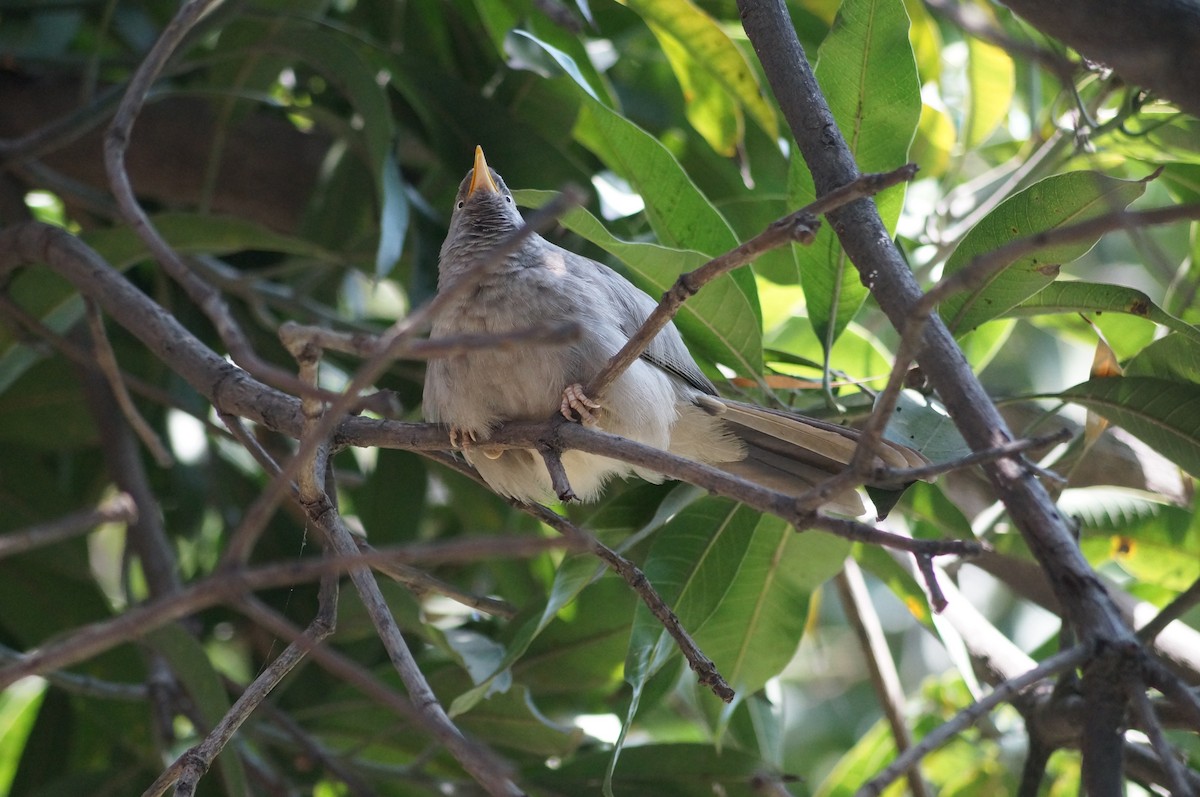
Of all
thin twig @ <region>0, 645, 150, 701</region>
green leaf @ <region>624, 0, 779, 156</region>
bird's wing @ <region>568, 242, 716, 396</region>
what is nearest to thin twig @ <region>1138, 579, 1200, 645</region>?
bird's wing @ <region>568, 242, 716, 396</region>

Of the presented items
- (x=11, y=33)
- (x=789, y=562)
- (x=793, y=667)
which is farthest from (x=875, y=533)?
(x=793, y=667)

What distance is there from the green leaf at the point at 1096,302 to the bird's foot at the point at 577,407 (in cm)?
90

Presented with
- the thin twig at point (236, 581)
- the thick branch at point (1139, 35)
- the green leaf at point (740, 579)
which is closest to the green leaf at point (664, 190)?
the green leaf at point (740, 579)

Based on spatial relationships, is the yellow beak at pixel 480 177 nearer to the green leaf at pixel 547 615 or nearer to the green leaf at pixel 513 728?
the green leaf at pixel 547 615

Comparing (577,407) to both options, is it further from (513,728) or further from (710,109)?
(710,109)

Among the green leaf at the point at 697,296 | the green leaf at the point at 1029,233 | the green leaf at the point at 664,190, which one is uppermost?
the green leaf at the point at 1029,233

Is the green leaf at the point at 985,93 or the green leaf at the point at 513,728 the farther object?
the green leaf at the point at 985,93

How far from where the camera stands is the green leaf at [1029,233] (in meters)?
1.98

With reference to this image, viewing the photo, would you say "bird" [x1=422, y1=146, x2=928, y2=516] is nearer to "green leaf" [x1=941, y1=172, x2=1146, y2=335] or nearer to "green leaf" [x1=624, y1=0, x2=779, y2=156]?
"green leaf" [x1=941, y1=172, x2=1146, y2=335]

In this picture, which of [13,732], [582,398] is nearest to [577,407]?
[582,398]

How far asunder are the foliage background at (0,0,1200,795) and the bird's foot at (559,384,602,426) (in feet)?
0.89

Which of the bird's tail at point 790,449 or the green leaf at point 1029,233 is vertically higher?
the green leaf at point 1029,233

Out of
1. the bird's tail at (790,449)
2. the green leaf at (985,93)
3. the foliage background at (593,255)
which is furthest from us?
the green leaf at (985,93)

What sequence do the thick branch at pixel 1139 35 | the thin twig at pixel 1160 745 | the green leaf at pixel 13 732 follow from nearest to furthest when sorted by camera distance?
the thin twig at pixel 1160 745 → the thick branch at pixel 1139 35 → the green leaf at pixel 13 732
